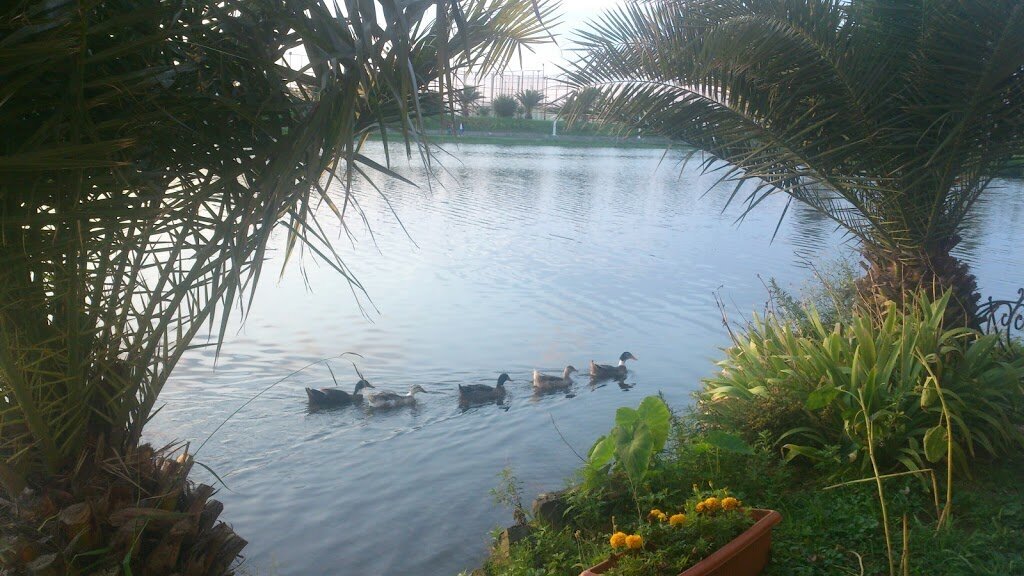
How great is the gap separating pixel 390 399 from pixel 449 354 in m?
2.47

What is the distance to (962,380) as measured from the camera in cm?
612

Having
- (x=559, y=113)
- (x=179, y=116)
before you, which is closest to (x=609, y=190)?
(x=559, y=113)

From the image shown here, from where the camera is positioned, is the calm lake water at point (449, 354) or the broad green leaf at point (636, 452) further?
the calm lake water at point (449, 354)

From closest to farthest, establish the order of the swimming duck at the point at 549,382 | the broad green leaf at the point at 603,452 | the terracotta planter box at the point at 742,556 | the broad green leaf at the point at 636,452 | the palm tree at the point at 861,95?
1. the terracotta planter box at the point at 742,556
2. the broad green leaf at the point at 636,452
3. the broad green leaf at the point at 603,452
4. the palm tree at the point at 861,95
5. the swimming duck at the point at 549,382

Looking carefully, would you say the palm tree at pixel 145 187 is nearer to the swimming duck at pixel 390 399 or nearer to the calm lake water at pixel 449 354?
the calm lake water at pixel 449 354

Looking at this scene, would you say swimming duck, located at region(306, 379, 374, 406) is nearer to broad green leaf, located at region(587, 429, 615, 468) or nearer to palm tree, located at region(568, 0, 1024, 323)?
palm tree, located at region(568, 0, 1024, 323)

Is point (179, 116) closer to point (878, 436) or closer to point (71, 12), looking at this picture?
point (71, 12)

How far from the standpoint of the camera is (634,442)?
4.98 m

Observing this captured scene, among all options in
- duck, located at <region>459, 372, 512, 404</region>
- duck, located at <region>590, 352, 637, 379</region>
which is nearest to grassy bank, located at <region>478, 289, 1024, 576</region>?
duck, located at <region>459, 372, 512, 404</region>

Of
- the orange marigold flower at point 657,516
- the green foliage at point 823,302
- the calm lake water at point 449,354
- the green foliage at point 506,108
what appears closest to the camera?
the orange marigold flower at point 657,516

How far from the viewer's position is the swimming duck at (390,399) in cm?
1096

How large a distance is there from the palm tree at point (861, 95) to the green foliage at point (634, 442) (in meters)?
2.80

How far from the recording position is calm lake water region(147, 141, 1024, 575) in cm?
800

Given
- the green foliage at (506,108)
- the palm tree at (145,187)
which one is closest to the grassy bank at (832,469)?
the palm tree at (145,187)
